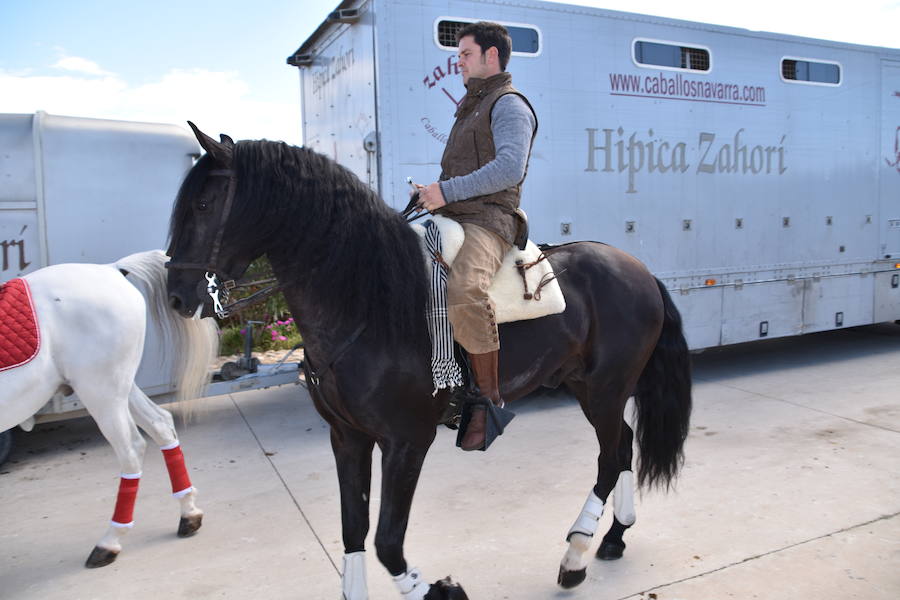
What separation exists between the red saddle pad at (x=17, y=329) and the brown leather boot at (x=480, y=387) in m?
2.22

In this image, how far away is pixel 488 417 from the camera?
262 centimetres

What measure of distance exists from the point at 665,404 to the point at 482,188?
5.73 ft

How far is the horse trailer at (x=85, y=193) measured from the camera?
15.6 feet

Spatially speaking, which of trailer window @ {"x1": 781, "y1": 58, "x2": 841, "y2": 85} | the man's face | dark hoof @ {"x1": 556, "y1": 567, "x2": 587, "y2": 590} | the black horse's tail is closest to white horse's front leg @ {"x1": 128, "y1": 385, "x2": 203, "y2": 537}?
dark hoof @ {"x1": 556, "y1": 567, "x2": 587, "y2": 590}

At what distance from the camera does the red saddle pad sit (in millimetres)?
3051

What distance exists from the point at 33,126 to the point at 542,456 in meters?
4.63

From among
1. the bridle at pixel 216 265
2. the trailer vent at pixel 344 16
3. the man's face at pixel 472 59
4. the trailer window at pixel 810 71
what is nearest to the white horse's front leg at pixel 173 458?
the bridle at pixel 216 265

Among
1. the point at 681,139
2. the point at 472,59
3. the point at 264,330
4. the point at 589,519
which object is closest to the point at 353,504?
the point at 589,519

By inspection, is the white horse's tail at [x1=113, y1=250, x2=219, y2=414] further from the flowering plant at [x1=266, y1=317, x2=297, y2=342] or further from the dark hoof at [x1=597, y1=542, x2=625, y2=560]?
the flowering plant at [x1=266, y1=317, x2=297, y2=342]

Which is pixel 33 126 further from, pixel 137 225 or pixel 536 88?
pixel 536 88

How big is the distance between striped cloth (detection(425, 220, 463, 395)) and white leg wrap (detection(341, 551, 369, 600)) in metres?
0.76

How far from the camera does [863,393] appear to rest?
20.7ft

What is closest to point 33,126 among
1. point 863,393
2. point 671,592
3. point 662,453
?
point 662,453

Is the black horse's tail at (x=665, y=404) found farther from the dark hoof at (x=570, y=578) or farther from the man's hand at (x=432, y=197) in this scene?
the man's hand at (x=432, y=197)
